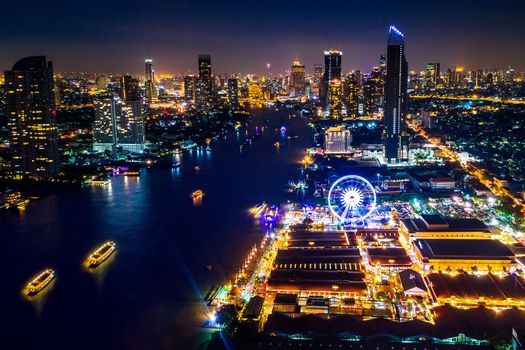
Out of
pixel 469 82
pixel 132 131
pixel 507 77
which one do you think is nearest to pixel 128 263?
pixel 132 131

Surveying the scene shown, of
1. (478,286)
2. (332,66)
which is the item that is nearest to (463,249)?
(478,286)

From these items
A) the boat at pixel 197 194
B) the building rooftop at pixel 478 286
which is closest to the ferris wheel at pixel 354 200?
the building rooftop at pixel 478 286

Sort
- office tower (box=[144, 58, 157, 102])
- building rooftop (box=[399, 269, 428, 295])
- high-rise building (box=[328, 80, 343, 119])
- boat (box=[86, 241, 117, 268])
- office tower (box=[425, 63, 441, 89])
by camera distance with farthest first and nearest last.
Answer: office tower (box=[425, 63, 441, 89]) < office tower (box=[144, 58, 157, 102]) < high-rise building (box=[328, 80, 343, 119]) < boat (box=[86, 241, 117, 268]) < building rooftop (box=[399, 269, 428, 295])

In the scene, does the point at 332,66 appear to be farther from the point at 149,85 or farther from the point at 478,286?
the point at 478,286

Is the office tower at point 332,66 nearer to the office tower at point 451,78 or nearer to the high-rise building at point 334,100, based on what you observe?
the high-rise building at point 334,100

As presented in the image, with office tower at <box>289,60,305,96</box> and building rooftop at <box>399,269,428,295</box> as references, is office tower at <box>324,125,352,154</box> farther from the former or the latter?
office tower at <box>289,60,305,96</box>

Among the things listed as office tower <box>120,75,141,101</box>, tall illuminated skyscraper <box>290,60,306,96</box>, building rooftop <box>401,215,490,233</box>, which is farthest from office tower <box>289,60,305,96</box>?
building rooftop <box>401,215,490,233</box>
